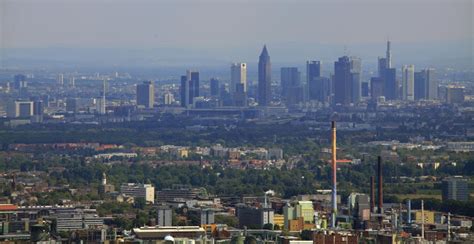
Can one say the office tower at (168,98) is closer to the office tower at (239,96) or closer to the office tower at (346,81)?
the office tower at (239,96)

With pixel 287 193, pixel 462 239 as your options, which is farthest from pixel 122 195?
pixel 462 239

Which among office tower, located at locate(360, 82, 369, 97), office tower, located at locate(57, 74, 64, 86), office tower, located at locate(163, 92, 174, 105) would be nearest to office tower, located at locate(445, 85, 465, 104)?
office tower, located at locate(360, 82, 369, 97)

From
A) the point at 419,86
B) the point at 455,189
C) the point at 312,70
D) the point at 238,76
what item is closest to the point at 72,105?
the point at 238,76

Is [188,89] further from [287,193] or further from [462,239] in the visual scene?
[462,239]

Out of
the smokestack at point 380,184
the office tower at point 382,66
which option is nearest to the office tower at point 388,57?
the office tower at point 382,66

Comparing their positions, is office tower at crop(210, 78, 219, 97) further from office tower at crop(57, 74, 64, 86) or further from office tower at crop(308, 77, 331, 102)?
office tower at crop(57, 74, 64, 86)

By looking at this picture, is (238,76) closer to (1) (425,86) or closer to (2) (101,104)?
(2) (101,104)

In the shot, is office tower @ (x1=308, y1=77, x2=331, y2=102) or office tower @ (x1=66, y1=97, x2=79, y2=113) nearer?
office tower @ (x1=66, y1=97, x2=79, y2=113)
